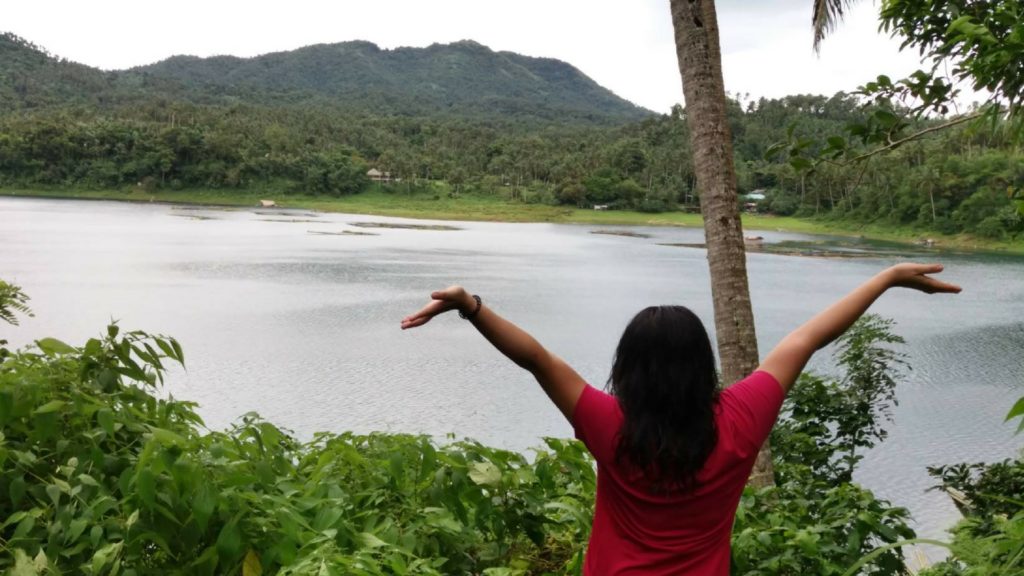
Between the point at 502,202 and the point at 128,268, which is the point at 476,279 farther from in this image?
the point at 502,202

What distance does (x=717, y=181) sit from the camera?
3.47 meters

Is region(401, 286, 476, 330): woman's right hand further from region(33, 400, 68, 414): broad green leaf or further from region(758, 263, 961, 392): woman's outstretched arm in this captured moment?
region(33, 400, 68, 414): broad green leaf

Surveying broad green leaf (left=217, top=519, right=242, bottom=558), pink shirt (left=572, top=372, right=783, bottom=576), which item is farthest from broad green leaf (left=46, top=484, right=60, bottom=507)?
pink shirt (left=572, top=372, right=783, bottom=576)

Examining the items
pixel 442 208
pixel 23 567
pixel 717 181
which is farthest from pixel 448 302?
pixel 442 208

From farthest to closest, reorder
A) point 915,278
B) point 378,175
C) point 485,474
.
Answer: point 378,175 < point 485,474 < point 915,278

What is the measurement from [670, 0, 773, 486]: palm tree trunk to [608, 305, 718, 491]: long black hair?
2280mm

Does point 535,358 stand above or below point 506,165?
below

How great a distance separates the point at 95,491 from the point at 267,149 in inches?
2910

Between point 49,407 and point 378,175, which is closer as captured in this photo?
point 49,407

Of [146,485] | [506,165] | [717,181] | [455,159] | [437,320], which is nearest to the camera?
[146,485]

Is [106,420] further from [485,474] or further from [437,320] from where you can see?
[437,320]

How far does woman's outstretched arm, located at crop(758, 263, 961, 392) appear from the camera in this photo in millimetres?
1362

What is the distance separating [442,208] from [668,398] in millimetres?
61572

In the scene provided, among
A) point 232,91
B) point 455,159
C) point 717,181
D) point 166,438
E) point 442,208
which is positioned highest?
point 232,91
